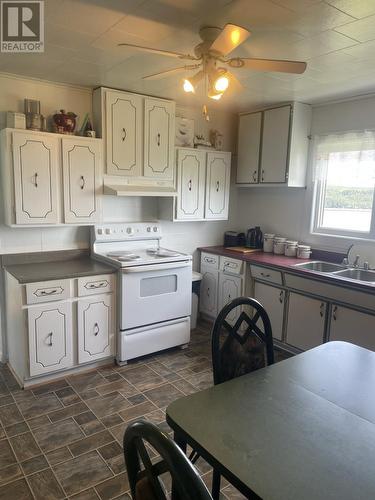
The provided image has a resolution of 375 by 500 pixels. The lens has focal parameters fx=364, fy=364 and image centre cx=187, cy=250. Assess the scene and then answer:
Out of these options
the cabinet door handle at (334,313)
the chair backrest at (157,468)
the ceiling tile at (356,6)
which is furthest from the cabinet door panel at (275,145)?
the chair backrest at (157,468)

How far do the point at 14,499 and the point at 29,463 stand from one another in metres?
0.24

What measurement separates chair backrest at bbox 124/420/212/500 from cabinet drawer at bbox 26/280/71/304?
1.99 metres

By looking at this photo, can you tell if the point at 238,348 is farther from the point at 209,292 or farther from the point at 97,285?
the point at 209,292

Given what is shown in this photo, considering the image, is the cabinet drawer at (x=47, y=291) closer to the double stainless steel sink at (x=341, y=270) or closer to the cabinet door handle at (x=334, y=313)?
the double stainless steel sink at (x=341, y=270)

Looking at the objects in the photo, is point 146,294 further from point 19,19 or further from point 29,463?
point 19,19

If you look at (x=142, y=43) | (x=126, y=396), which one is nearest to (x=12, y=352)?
(x=126, y=396)

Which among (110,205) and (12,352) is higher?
(110,205)

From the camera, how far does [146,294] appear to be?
10.4 feet

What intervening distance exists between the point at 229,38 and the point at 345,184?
2.28 meters

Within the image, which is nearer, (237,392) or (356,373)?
(237,392)

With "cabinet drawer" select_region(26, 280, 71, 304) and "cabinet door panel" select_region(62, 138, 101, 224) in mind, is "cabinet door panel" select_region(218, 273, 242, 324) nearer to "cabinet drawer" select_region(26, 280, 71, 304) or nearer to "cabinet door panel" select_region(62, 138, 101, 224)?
"cabinet door panel" select_region(62, 138, 101, 224)

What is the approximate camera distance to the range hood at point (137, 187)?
123 inches

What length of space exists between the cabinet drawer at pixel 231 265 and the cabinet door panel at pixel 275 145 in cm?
90

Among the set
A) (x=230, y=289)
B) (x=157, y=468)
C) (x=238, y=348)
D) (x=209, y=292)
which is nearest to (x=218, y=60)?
(x=238, y=348)
